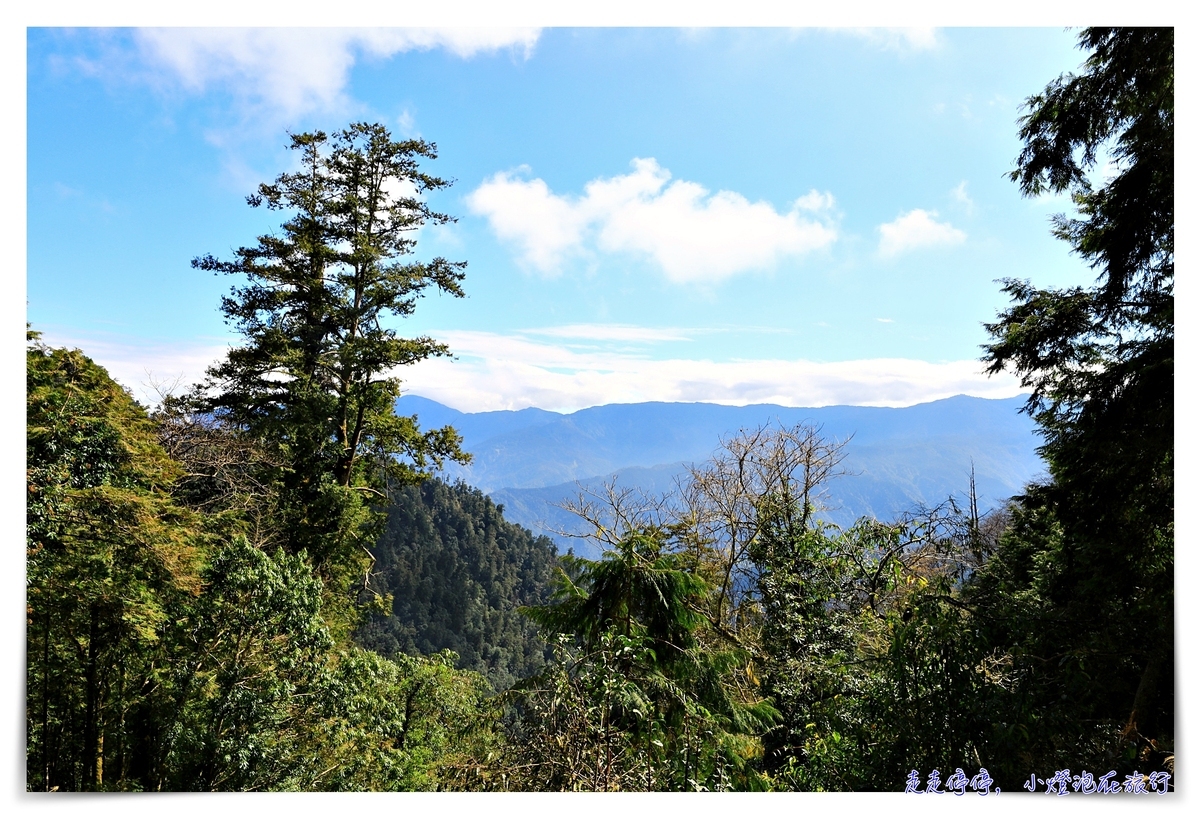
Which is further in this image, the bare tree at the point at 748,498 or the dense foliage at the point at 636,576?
the bare tree at the point at 748,498

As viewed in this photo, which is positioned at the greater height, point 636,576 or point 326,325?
point 326,325

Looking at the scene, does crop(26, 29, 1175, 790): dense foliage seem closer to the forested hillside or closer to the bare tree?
the bare tree

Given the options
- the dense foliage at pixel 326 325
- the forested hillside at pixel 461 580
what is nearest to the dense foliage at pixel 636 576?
the dense foliage at pixel 326 325

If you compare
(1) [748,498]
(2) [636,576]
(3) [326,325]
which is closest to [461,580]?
(3) [326,325]

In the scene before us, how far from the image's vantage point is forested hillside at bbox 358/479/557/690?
46.3m

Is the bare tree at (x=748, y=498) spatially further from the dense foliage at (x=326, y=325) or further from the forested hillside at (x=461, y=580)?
the forested hillside at (x=461, y=580)

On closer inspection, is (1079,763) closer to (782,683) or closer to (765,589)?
(782,683)

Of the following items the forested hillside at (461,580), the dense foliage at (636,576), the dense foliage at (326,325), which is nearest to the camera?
the dense foliage at (636,576)

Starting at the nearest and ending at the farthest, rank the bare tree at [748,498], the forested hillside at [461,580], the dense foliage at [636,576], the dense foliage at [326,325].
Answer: the dense foliage at [636,576], the bare tree at [748,498], the dense foliage at [326,325], the forested hillside at [461,580]

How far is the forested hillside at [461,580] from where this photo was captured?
46344 millimetres

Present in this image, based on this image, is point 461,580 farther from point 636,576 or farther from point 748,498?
point 636,576

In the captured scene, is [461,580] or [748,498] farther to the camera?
[461,580]

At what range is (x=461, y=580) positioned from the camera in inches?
2047

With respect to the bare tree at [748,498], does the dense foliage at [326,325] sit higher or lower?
higher
